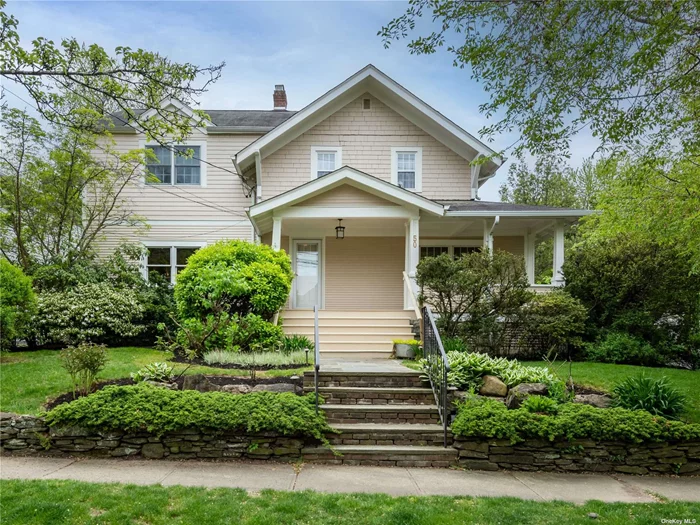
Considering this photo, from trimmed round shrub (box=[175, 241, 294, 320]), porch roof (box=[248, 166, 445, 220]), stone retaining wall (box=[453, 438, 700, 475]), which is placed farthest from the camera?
porch roof (box=[248, 166, 445, 220])

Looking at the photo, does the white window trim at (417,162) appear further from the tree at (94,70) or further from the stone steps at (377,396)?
the tree at (94,70)

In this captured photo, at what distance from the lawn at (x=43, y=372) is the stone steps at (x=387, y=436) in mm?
2055

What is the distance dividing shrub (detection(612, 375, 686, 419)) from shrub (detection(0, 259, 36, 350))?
9.83 meters

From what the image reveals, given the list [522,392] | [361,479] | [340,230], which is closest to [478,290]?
[522,392]

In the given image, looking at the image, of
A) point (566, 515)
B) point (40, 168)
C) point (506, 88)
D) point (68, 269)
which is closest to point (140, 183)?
point (40, 168)

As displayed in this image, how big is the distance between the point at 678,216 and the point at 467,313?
428 centimetres

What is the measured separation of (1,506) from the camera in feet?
13.3

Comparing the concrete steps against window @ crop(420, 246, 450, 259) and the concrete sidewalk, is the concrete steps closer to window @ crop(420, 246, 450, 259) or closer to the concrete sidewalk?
window @ crop(420, 246, 450, 259)

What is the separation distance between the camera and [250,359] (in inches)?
345

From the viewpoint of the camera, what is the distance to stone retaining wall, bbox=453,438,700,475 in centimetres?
571

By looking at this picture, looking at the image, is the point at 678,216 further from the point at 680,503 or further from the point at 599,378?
the point at 680,503

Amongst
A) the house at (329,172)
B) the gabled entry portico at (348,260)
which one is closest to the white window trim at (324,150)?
the house at (329,172)

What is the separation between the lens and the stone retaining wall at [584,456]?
5715 mm

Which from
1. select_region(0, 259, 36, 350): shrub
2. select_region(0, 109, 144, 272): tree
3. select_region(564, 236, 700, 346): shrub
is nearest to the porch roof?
select_region(564, 236, 700, 346): shrub
